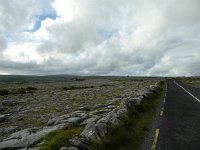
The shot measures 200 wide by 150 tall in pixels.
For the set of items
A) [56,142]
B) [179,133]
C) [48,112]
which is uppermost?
[56,142]

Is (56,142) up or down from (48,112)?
up

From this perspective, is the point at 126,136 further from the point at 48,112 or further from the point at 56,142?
the point at 48,112

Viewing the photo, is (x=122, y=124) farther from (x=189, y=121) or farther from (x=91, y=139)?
(x=189, y=121)

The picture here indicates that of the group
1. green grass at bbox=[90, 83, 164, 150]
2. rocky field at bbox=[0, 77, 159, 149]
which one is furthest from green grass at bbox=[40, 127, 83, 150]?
green grass at bbox=[90, 83, 164, 150]

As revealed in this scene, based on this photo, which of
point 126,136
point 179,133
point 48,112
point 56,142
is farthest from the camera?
point 48,112

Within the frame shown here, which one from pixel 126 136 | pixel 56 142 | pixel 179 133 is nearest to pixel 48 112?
pixel 126 136

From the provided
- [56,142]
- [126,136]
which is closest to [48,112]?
[126,136]

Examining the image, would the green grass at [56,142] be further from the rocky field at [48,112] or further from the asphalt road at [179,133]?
the asphalt road at [179,133]

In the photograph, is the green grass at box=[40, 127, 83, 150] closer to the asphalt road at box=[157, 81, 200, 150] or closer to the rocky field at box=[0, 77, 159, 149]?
the rocky field at box=[0, 77, 159, 149]

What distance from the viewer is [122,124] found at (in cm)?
1424

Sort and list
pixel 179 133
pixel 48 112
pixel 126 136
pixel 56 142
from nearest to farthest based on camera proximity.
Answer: pixel 56 142, pixel 126 136, pixel 179 133, pixel 48 112

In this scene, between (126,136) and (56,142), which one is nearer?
(56,142)

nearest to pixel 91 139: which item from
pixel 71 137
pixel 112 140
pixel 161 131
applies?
pixel 71 137

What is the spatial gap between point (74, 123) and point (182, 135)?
5629 mm
